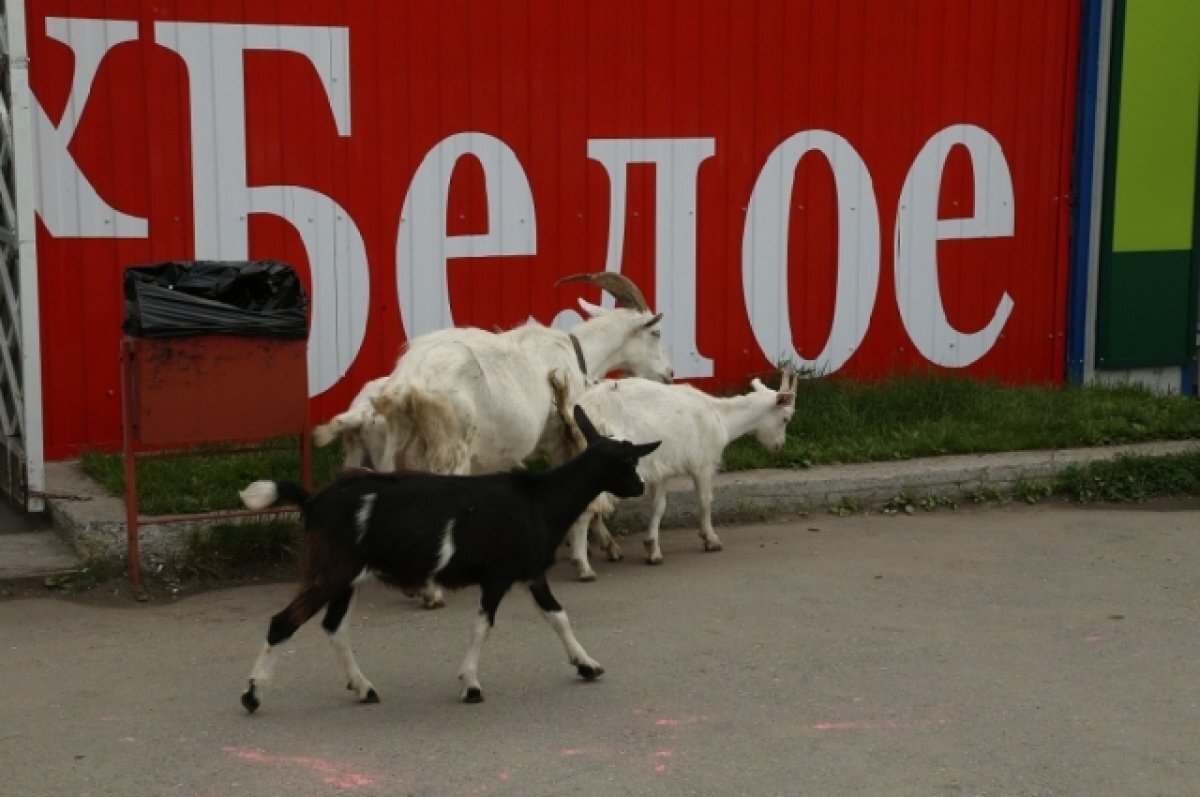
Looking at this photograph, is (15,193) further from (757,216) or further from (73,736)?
(757,216)

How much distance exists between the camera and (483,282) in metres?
10.7

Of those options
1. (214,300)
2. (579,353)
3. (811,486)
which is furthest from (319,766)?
(811,486)

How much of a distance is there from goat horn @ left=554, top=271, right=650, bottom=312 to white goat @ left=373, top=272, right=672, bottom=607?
0.02 m

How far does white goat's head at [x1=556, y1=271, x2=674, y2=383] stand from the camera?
9.39 meters

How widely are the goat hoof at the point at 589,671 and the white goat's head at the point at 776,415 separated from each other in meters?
2.99

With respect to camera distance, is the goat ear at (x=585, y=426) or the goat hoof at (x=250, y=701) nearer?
the goat hoof at (x=250, y=701)

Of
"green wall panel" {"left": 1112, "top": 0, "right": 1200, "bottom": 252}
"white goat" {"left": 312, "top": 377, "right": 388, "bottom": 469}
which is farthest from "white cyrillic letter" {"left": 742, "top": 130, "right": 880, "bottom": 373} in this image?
"white goat" {"left": 312, "top": 377, "right": 388, "bottom": 469}

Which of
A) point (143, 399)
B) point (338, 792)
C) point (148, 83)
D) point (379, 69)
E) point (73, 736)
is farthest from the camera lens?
point (379, 69)

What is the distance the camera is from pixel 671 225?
36.7ft

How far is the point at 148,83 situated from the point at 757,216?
416cm

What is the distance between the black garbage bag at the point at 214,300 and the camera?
7535 millimetres

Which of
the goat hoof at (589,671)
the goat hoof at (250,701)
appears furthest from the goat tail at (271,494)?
the goat hoof at (589,671)

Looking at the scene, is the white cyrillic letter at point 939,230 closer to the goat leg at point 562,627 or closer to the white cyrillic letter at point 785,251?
the white cyrillic letter at point 785,251

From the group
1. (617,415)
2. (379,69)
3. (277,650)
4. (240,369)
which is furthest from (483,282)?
(277,650)
